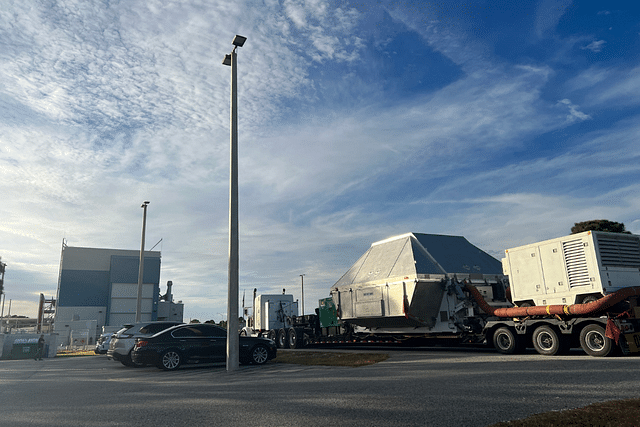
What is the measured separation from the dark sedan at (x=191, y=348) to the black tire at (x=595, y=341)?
29.6 feet

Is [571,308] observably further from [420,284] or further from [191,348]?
[191,348]

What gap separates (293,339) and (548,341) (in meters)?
13.9

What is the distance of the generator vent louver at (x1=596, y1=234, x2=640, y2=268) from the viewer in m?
13.2

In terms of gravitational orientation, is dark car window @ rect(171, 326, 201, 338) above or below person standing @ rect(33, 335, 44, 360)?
above

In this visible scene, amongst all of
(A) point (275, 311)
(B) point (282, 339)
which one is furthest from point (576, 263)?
(A) point (275, 311)

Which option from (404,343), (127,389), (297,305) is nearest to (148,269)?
(297,305)

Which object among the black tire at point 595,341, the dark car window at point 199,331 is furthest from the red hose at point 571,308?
the dark car window at point 199,331

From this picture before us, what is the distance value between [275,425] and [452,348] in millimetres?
14604

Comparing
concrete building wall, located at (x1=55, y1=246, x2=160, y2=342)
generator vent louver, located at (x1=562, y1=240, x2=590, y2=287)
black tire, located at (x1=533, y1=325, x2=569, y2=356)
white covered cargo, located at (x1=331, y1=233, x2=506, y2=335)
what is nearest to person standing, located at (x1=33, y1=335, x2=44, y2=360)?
white covered cargo, located at (x1=331, y1=233, x2=506, y2=335)

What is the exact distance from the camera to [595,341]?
12648 millimetres

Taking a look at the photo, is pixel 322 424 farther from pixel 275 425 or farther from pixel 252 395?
pixel 252 395

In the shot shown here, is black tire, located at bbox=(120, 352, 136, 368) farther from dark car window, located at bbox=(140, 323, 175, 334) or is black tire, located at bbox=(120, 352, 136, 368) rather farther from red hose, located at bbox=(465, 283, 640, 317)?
red hose, located at bbox=(465, 283, 640, 317)

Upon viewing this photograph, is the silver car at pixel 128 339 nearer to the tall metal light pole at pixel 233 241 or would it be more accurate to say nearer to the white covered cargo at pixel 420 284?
the tall metal light pole at pixel 233 241

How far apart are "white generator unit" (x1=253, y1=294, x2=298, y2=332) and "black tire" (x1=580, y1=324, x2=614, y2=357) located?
16619 millimetres
